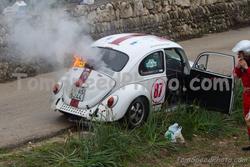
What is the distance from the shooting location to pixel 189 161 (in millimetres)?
7809

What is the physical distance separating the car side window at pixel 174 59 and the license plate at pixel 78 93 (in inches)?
66.3

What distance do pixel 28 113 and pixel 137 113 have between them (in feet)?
7.37

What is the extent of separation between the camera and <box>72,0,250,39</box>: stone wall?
1509 cm

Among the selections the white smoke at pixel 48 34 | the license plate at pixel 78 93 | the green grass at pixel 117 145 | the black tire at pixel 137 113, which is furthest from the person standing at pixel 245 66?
the white smoke at pixel 48 34

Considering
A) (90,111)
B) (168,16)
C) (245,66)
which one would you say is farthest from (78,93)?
(168,16)

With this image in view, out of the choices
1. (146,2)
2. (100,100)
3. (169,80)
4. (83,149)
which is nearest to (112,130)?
(83,149)

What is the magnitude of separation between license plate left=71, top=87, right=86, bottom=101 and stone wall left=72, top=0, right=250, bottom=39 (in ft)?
14.9

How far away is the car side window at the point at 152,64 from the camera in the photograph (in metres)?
9.24

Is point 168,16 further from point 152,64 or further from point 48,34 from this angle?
point 152,64

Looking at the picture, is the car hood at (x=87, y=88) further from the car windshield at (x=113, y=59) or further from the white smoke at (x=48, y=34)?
the white smoke at (x=48, y=34)

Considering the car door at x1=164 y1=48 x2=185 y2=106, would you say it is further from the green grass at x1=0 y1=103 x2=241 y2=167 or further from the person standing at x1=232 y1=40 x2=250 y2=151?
the person standing at x1=232 y1=40 x2=250 y2=151

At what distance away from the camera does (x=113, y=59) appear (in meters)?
9.26

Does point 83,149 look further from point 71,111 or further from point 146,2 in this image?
point 146,2

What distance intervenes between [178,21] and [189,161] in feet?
34.2
